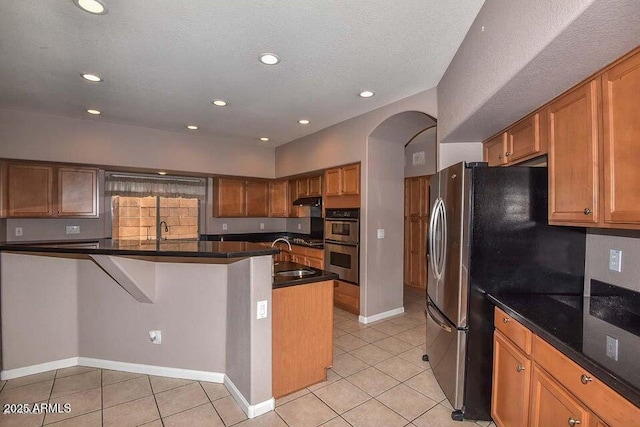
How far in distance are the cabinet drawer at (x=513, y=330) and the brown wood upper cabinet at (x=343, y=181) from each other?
96.3 inches

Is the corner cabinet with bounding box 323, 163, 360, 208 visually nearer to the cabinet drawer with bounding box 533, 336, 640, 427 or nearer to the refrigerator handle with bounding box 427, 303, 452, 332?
the refrigerator handle with bounding box 427, 303, 452, 332

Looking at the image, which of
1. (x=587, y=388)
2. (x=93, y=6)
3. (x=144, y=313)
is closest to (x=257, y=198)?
(x=144, y=313)

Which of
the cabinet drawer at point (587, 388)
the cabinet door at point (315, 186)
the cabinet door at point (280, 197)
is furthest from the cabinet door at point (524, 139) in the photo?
the cabinet door at point (280, 197)

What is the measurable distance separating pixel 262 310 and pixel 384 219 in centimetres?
248

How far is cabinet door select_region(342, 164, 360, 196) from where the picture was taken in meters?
4.18

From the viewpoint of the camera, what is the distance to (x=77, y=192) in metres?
4.38

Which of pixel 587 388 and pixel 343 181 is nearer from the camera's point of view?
pixel 587 388

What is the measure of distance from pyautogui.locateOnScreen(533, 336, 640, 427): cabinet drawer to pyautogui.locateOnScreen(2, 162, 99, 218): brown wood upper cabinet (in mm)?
5362

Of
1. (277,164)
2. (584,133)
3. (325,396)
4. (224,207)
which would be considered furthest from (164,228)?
(584,133)

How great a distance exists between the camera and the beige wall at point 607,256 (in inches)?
69.7

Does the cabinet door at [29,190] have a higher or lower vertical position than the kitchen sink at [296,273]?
higher

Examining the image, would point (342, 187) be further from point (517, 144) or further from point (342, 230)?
point (517, 144)

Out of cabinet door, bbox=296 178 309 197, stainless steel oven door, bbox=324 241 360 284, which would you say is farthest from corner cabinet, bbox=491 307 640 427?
cabinet door, bbox=296 178 309 197

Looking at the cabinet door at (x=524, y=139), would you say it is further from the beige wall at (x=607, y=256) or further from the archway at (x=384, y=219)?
the archway at (x=384, y=219)
